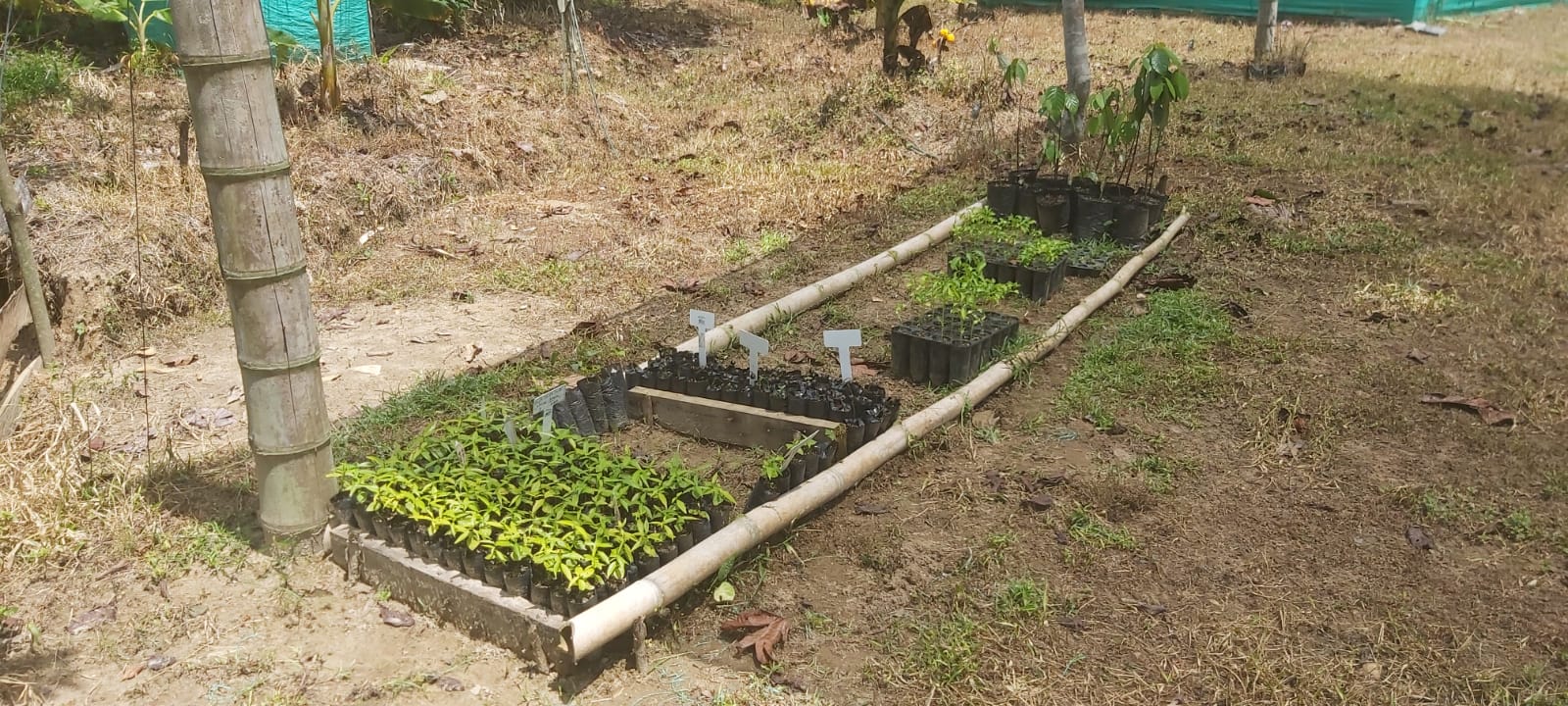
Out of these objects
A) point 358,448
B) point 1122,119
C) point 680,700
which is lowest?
point 680,700

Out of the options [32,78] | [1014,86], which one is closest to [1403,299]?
[1014,86]

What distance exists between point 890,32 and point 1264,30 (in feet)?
15.9

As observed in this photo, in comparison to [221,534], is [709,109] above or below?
above

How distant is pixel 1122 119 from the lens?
7.19 metres

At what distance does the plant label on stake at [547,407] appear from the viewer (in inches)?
165

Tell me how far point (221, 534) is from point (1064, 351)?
13.2ft

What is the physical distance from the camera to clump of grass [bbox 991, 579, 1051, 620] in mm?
3539

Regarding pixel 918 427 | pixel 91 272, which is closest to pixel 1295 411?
pixel 918 427

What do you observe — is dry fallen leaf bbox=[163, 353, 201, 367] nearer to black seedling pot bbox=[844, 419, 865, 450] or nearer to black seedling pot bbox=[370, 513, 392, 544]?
black seedling pot bbox=[370, 513, 392, 544]

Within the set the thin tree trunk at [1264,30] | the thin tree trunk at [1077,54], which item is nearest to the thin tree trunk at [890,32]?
the thin tree trunk at [1077,54]

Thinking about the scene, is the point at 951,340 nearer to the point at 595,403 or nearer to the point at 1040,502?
A: the point at 1040,502

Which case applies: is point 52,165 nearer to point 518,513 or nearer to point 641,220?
point 641,220

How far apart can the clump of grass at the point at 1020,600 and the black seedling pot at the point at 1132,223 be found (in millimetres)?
4072

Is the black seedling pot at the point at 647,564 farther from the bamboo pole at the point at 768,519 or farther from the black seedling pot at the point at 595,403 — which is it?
the black seedling pot at the point at 595,403
